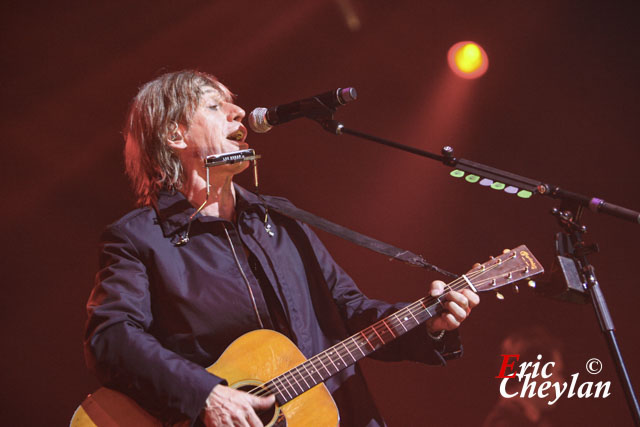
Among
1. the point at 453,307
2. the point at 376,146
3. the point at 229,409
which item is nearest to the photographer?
the point at 229,409

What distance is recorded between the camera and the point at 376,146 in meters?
4.05

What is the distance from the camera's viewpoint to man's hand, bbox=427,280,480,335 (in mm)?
2098

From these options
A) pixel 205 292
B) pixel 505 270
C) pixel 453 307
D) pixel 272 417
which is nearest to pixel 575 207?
pixel 505 270

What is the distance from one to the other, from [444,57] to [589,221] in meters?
1.79

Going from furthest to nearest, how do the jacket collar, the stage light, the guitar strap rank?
the guitar strap, the jacket collar, the stage light

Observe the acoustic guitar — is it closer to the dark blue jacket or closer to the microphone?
the dark blue jacket

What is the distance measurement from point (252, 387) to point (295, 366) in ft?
0.67

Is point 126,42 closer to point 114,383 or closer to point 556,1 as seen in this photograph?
point 114,383

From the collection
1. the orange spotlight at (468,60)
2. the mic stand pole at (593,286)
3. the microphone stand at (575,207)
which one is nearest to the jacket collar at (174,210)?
the microphone stand at (575,207)

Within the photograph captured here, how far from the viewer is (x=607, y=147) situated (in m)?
3.69

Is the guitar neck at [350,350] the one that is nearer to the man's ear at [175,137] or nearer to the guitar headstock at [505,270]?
the guitar headstock at [505,270]

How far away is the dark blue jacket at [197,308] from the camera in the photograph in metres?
1.83

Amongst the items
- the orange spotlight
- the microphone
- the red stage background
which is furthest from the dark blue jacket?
the orange spotlight

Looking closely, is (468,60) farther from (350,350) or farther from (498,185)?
(350,350)
